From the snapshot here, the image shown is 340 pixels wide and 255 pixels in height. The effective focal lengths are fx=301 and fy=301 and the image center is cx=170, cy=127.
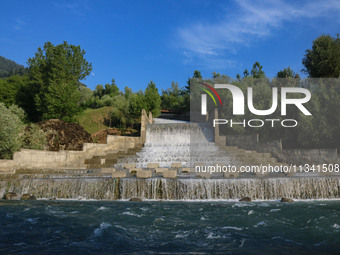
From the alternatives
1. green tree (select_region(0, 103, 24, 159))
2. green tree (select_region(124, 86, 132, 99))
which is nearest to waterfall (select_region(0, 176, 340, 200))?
green tree (select_region(0, 103, 24, 159))

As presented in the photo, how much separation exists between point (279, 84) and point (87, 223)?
30927 mm

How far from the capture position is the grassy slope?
149ft

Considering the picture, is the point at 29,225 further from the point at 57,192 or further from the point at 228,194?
the point at 228,194

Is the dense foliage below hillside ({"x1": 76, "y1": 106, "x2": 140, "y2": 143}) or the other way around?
below

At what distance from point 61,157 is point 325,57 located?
30.0 metres

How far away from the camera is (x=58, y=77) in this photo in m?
41.8

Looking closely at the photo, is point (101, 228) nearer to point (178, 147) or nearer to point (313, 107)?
point (178, 147)

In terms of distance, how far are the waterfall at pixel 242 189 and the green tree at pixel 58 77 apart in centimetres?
2515

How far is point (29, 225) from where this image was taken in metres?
10.5

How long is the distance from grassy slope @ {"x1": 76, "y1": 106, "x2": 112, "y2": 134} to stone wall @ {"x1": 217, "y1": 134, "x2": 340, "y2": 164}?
22547 mm

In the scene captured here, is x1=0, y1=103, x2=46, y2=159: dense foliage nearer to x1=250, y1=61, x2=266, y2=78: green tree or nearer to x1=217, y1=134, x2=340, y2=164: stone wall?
x1=217, y1=134, x2=340, y2=164: stone wall

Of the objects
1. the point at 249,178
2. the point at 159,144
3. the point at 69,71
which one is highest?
the point at 69,71

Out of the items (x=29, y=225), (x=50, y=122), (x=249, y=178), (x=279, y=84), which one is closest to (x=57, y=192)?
(x=29, y=225)

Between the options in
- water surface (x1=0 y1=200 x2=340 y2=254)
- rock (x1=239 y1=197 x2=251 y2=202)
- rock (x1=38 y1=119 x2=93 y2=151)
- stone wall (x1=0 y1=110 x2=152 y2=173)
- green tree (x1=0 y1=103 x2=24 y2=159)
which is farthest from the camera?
rock (x1=38 y1=119 x2=93 y2=151)
